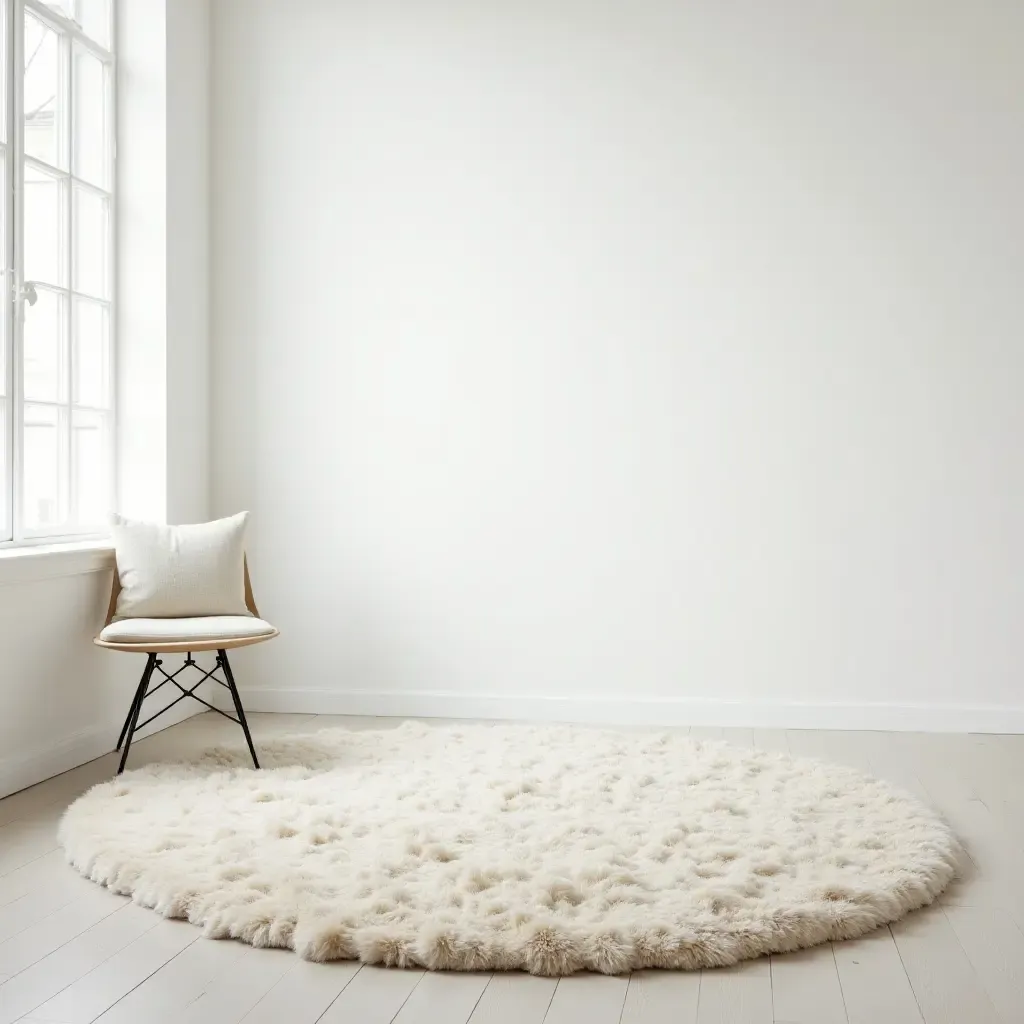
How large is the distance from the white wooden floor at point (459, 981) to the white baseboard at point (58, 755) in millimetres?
805

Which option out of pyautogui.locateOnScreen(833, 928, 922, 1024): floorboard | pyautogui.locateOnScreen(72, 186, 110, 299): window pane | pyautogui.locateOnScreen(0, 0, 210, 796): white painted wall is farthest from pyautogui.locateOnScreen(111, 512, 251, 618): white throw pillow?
pyautogui.locateOnScreen(833, 928, 922, 1024): floorboard

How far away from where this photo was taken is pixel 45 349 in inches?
158

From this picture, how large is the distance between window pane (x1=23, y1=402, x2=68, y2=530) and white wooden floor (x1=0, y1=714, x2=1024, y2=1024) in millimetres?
1579

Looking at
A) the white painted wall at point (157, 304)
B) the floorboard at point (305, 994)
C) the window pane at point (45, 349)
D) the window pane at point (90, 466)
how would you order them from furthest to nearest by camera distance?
1. the window pane at point (90, 466)
2. the white painted wall at point (157, 304)
3. the window pane at point (45, 349)
4. the floorboard at point (305, 994)

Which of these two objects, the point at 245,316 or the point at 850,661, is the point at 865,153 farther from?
the point at 245,316

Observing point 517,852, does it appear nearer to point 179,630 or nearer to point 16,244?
point 179,630

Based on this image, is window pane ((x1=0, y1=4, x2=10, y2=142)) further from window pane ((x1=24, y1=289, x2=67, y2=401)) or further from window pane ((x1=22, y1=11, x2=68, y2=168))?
window pane ((x1=24, y1=289, x2=67, y2=401))

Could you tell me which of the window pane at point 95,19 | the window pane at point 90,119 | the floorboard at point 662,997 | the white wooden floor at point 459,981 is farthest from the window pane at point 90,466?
the floorboard at point 662,997

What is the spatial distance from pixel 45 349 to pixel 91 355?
34 cm

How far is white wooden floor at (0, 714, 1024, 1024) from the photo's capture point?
6.73ft

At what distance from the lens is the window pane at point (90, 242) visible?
14.0 feet

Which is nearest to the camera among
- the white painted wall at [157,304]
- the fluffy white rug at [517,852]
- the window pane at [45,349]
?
the fluffy white rug at [517,852]

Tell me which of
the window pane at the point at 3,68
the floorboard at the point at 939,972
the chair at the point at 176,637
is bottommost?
the floorboard at the point at 939,972

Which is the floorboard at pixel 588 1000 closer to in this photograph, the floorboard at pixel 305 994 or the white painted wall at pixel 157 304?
the floorboard at pixel 305 994
